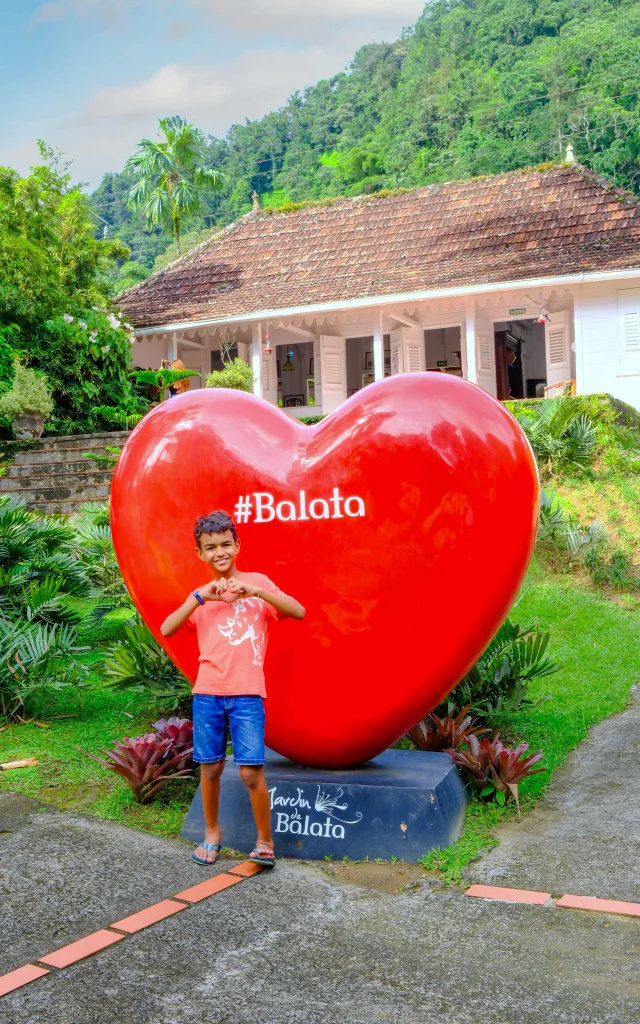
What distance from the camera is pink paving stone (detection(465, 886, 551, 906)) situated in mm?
3457

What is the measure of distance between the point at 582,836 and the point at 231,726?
155 centimetres

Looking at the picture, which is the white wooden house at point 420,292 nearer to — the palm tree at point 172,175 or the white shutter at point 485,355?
the white shutter at point 485,355

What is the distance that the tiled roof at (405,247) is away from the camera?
57.5ft

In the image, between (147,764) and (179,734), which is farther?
(179,734)

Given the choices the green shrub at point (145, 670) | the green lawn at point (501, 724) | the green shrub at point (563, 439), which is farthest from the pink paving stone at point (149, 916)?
the green shrub at point (563, 439)

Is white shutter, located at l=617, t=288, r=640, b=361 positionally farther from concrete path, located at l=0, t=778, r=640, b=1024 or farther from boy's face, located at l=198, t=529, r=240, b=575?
concrete path, located at l=0, t=778, r=640, b=1024

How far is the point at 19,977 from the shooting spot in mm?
2918

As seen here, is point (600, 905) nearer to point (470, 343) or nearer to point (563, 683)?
point (563, 683)

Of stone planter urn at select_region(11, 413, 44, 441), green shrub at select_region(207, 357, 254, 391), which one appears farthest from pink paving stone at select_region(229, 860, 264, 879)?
green shrub at select_region(207, 357, 254, 391)

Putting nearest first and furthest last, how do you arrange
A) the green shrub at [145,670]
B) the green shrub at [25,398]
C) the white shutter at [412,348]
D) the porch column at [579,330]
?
the green shrub at [145,670] < the green shrub at [25,398] < the porch column at [579,330] < the white shutter at [412,348]

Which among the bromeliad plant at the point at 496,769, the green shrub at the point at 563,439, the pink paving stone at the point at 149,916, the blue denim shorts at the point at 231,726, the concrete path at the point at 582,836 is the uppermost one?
the green shrub at the point at 563,439

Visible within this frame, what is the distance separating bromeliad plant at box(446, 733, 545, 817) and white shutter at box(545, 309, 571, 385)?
15.0 meters

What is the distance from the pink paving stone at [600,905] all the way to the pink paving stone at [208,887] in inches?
46.1

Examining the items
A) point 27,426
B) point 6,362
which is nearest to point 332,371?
point 6,362
